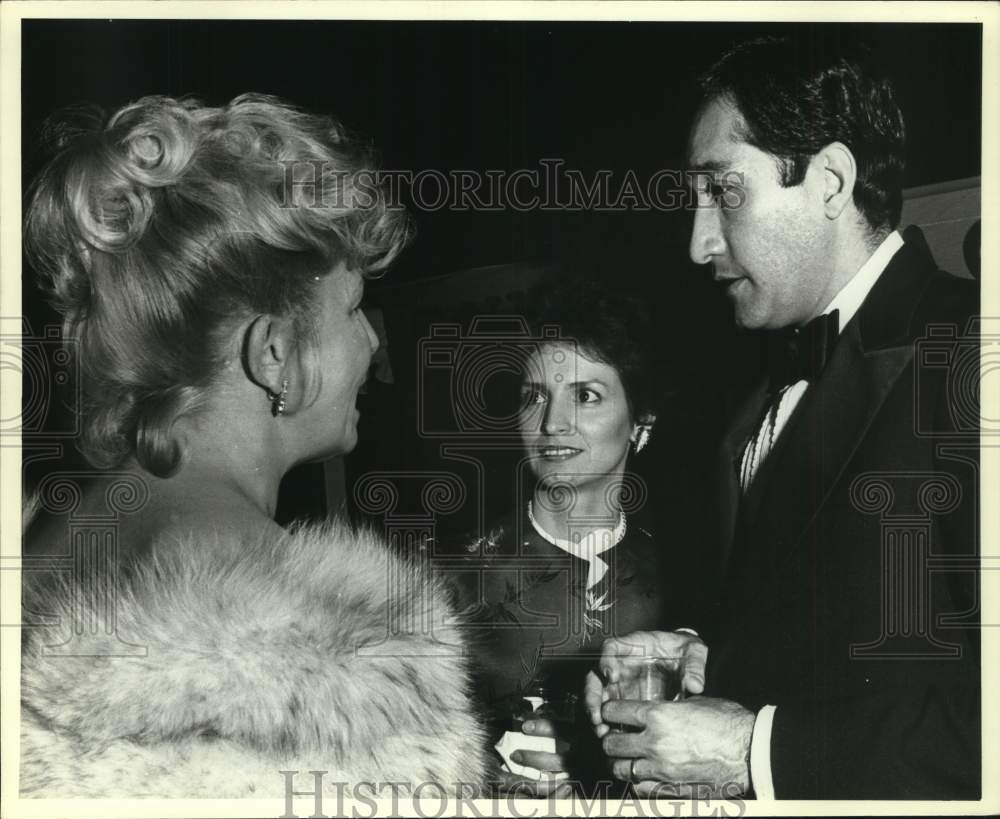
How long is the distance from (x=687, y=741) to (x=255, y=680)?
1.01m

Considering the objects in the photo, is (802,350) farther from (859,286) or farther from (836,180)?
(836,180)

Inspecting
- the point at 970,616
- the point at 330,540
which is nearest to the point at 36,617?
the point at 330,540

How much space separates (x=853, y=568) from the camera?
254 cm

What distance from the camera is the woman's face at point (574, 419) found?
253 centimetres

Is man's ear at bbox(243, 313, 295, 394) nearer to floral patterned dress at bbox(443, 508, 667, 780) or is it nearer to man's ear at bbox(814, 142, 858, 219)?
floral patterned dress at bbox(443, 508, 667, 780)

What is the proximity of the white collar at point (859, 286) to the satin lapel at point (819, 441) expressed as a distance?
1.3 inches

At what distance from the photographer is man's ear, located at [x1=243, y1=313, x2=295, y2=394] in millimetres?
2449

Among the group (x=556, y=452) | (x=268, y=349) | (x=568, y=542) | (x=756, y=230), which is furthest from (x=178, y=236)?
(x=756, y=230)

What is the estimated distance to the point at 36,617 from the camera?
2.56 metres

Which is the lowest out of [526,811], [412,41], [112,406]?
[526,811]

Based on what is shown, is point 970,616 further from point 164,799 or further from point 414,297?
point 164,799

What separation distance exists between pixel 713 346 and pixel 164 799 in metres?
1.66

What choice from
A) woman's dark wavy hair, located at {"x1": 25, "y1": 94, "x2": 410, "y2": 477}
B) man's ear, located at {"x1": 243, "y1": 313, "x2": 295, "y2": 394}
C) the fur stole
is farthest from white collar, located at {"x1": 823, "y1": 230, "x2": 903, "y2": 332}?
man's ear, located at {"x1": 243, "y1": 313, "x2": 295, "y2": 394}

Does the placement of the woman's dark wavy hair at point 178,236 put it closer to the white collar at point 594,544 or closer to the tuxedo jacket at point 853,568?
the white collar at point 594,544
